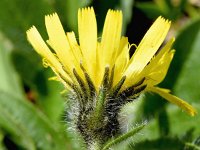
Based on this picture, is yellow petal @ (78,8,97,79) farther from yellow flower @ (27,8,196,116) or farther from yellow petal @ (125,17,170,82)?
yellow petal @ (125,17,170,82)

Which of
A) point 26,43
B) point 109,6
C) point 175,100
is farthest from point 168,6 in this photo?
point 175,100

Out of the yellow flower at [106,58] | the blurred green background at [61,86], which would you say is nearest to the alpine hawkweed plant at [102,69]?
the yellow flower at [106,58]

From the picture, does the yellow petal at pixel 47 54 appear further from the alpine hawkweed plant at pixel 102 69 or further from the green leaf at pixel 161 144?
the green leaf at pixel 161 144

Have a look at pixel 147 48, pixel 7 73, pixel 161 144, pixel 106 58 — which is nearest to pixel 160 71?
pixel 147 48

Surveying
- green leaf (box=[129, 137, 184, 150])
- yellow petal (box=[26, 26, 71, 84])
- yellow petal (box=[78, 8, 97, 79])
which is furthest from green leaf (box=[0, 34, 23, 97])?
yellow petal (box=[78, 8, 97, 79])

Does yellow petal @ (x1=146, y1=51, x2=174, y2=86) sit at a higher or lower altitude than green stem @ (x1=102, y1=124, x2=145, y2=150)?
higher

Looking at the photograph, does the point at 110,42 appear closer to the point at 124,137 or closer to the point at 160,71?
the point at 160,71
